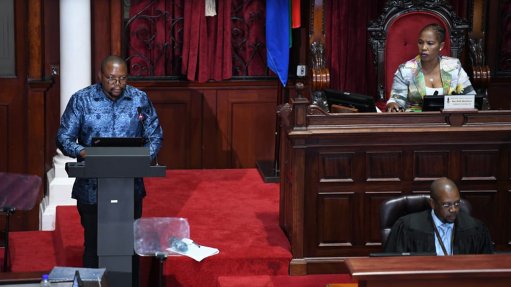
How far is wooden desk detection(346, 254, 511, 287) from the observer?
471cm

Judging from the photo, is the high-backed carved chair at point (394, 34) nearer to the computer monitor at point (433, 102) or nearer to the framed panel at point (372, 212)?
the computer monitor at point (433, 102)

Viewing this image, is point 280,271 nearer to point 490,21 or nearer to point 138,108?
point 138,108

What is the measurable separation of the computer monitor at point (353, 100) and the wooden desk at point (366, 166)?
0.16m

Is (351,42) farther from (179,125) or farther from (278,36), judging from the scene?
(179,125)

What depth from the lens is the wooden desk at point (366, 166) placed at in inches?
267

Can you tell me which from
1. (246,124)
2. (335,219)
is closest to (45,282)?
(335,219)

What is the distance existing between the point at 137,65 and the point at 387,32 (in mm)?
2205

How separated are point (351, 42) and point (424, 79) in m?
1.81

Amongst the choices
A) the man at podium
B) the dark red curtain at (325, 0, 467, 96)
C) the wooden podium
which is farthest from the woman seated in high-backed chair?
the wooden podium

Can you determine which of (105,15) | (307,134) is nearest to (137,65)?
(105,15)

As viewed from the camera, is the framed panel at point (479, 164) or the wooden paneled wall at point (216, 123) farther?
the wooden paneled wall at point (216, 123)

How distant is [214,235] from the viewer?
7.31 m

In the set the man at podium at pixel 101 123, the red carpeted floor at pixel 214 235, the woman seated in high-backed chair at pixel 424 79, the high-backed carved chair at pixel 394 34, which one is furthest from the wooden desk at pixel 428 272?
the high-backed carved chair at pixel 394 34

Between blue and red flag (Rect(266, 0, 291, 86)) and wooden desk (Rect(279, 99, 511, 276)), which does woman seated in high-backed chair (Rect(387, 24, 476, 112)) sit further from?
blue and red flag (Rect(266, 0, 291, 86))
